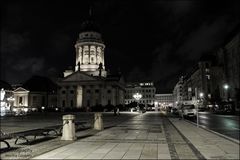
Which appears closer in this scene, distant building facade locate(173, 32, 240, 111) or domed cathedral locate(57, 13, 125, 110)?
distant building facade locate(173, 32, 240, 111)

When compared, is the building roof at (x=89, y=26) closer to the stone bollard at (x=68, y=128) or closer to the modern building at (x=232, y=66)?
the modern building at (x=232, y=66)

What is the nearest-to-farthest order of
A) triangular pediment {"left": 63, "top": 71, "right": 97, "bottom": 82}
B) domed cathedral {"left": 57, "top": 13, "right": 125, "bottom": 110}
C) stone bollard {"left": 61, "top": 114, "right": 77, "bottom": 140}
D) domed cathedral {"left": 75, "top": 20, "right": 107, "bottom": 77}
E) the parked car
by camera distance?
stone bollard {"left": 61, "top": 114, "right": 77, "bottom": 140} → the parked car → triangular pediment {"left": 63, "top": 71, "right": 97, "bottom": 82} → domed cathedral {"left": 57, "top": 13, "right": 125, "bottom": 110} → domed cathedral {"left": 75, "top": 20, "right": 107, "bottom": 77}

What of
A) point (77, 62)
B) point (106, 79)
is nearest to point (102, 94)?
point (106, 79)

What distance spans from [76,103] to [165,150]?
402 ft

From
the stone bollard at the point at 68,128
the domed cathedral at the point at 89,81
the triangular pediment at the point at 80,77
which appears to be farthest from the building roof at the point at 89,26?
the stone bollard at the point at 68,128

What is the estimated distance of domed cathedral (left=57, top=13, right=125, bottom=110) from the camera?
130m

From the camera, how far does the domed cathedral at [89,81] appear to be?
12975cm

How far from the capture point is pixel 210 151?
12.7 meters

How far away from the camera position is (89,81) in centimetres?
12862

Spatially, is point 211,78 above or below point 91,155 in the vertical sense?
above

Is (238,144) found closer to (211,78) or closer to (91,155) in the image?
(91,155)

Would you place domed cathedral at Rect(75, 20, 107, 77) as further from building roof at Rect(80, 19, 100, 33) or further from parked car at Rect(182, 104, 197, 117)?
parked car at Rect(182, 104, 197, 117)

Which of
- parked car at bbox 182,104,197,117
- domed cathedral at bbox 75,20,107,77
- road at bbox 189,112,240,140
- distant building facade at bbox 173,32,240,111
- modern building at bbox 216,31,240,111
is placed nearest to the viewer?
road at bbox 189,112,240,140

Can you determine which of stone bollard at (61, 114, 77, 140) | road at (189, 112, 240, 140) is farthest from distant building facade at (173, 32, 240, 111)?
stone bollard at (61, 114, 77, 140)
